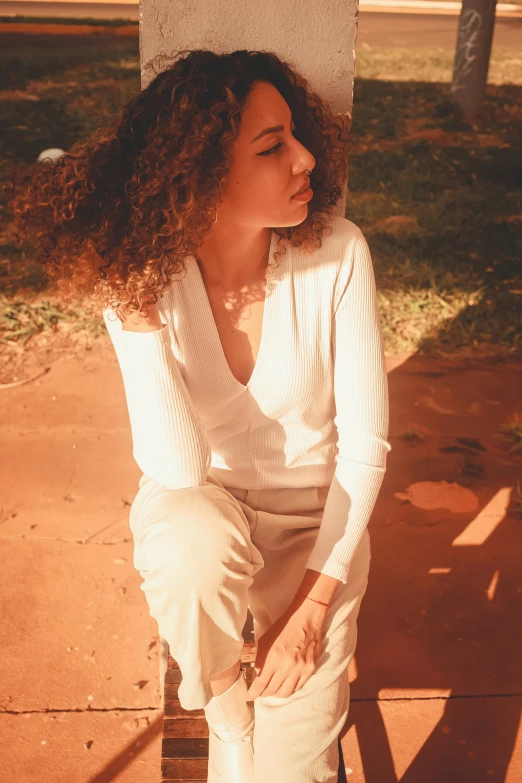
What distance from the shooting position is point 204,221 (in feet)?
6.01

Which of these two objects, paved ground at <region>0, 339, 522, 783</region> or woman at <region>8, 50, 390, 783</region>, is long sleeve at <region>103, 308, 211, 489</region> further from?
paved ground at <region>0, 339, 522, 783</region>

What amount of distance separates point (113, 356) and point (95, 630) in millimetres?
1970

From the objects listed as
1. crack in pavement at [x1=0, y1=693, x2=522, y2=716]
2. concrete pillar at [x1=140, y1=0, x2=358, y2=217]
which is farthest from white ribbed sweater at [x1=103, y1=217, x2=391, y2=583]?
crack in pavement at [x1=0, y1=693, x2=522, y2=716]

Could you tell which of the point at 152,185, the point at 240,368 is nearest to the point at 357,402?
the point at 240,368

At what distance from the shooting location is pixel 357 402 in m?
1.91

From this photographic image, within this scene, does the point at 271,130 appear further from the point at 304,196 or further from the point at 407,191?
the point at 407,191

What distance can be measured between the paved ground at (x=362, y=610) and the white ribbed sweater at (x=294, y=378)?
0.72m

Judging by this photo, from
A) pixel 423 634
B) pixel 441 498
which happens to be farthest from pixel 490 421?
pixel 423 634

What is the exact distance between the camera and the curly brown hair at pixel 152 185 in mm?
1738

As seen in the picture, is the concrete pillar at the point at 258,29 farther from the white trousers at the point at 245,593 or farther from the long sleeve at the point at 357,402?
the white trousers at the point at 245,593

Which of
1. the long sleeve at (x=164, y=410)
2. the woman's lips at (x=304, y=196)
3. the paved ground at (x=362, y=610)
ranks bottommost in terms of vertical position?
the paved ground at (x=362, y=610)

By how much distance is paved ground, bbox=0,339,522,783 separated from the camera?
86.0 inches

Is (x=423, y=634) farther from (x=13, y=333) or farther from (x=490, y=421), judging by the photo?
(x=13, y=333)

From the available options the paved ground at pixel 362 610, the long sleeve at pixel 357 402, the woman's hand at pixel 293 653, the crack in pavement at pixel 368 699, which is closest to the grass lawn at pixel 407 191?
the long sleeve at pixel 357 402
